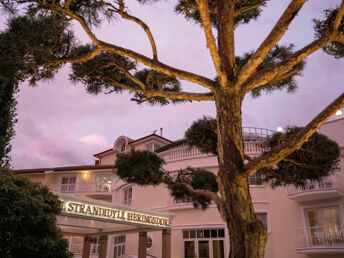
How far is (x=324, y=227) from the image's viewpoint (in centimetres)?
1670

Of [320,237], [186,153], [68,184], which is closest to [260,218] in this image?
[320,237]

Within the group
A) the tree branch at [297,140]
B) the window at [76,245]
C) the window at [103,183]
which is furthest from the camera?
the window at [103,183]

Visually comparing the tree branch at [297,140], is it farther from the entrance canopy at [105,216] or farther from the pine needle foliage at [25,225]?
the entrance canopy at [105,216]

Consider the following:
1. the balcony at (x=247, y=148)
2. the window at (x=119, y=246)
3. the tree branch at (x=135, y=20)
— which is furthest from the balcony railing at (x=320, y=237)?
the tree branch at (x=135, y=20)

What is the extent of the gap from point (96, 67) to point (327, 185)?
1431cm

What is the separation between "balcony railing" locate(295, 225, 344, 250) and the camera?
15945 millimetres

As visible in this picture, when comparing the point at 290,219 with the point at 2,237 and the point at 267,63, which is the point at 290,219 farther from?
the point at 2,237

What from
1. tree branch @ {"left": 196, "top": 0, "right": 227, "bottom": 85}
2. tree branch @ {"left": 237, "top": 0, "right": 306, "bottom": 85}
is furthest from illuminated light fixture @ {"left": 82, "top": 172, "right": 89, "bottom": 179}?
tree branch @ {"left": 237, "top": 0, "right": 306, "bottom": 85}

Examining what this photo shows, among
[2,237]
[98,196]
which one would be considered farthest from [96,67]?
[98,196]

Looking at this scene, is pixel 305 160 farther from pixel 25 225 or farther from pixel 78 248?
pixel 78 248

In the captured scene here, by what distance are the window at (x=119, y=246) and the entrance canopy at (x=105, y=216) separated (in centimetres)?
799

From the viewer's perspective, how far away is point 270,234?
17609 mm

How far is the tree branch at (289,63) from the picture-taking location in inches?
202

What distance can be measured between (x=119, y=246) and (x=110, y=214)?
42.9ft
